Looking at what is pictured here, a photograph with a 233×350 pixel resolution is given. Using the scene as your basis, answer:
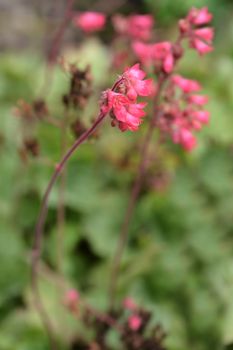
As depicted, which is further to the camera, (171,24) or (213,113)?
Answer: (171,24)

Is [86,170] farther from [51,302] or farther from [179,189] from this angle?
[51,302]

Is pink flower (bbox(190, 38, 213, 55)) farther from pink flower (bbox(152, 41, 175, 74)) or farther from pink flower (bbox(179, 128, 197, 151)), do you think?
pink flower (bbox(179, 128, 197, 151))

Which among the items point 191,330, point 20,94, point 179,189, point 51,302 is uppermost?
point 20,94

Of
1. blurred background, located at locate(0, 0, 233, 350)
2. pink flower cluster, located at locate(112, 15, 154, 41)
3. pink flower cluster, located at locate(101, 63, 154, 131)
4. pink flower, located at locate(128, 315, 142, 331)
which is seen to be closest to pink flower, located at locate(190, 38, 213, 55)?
pink flower cluster, located at locate(101, 63, 154, 131)

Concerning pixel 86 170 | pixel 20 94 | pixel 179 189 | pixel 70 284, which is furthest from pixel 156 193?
pixel 20 94

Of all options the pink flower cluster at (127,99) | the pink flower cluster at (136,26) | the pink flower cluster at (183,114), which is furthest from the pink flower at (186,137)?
the pink flower cluster at (136,26)
